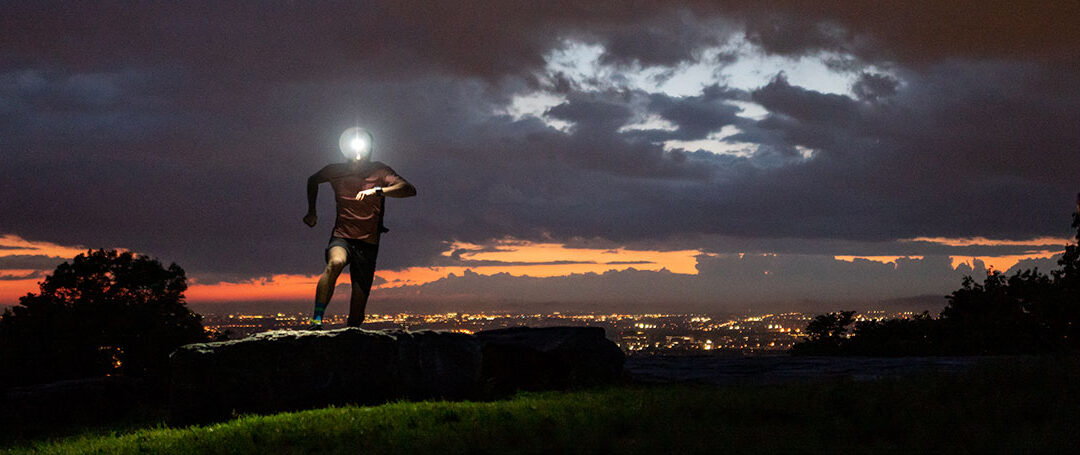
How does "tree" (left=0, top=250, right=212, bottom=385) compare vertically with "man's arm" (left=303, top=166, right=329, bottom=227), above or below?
below

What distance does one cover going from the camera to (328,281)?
11047 millimetres

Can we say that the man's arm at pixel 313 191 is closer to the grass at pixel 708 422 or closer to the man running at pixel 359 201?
the man running at pixel 359 201

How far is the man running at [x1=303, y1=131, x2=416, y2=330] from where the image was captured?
1137 cm

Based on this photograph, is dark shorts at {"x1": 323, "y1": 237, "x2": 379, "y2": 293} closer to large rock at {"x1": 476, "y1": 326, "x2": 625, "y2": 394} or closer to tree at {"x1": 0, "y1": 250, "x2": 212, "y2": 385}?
large rock at {"x1": 476, "y1": 326, "x2": 625, "y2": 394}

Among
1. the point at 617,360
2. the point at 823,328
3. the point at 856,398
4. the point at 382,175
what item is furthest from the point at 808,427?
the point at 823,328

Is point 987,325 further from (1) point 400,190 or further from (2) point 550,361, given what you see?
(1) point 400,190

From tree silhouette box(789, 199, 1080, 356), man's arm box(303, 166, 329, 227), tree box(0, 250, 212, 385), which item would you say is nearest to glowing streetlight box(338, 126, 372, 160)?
man's arm box(303, 166, 329, 227)

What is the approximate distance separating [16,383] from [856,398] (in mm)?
27845

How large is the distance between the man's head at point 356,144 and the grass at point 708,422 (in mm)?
3865

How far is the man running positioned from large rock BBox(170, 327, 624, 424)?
44.0 inches

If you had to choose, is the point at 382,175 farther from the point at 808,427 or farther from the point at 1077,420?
the point at 1077,420

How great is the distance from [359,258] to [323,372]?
1.85 metres

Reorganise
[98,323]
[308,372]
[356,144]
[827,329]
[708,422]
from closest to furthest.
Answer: [708,422], [308,372], [356,144], [827,329], [98,323]

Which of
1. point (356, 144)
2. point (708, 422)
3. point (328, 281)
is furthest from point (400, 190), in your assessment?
point (708, 422)
